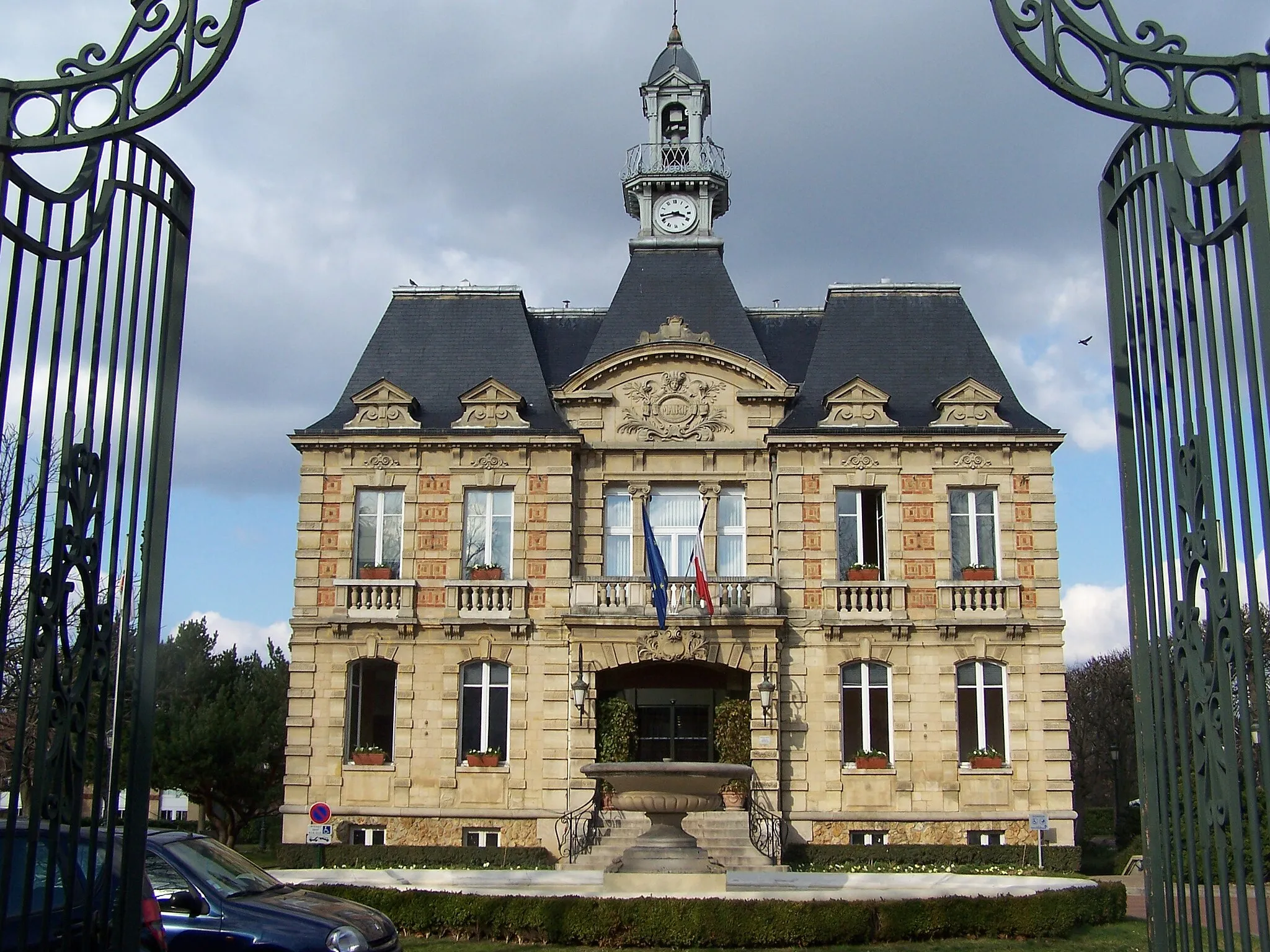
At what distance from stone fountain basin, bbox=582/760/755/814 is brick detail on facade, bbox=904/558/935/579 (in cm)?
909

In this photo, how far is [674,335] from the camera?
95.1 feet

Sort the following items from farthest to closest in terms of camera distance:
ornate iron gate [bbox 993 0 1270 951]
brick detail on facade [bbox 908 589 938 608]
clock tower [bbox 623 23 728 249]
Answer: clock tower [bbox 623 23 728 249] < brick detail on facade [bbox 908 589 938 608] < ornate iron gate [bbox 993 0 1270 951]

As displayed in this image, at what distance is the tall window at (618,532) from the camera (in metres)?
28.9

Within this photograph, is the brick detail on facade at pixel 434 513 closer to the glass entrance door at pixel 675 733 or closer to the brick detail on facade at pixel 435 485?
the brick detail on facade at pixel 435 485

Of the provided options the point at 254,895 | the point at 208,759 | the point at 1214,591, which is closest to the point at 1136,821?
the point at 208,759

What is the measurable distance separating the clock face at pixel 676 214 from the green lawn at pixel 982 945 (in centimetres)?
2151

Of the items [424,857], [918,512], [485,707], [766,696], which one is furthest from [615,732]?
[918,512]

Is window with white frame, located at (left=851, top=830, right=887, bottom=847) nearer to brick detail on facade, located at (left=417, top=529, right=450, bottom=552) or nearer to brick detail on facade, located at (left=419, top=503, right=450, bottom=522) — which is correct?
brick detail on facade, located at (left=417, top=529, right=450, bottom=552)

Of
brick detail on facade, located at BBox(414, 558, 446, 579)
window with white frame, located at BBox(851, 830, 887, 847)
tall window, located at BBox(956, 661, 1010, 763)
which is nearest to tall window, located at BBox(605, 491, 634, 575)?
brick detail on facade, located at BBox(414, 558, 446, 579)

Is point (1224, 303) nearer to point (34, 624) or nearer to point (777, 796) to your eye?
point (34, 624)

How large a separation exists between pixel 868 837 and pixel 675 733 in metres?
4.76

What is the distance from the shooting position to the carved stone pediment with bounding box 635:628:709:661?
88.7ft

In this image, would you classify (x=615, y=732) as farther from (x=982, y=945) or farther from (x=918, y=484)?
(x=982, y=945)

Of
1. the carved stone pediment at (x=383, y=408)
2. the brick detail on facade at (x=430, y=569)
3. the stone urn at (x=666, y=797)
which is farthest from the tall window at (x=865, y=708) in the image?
the carved stone pediment at (x=383, y=408)
